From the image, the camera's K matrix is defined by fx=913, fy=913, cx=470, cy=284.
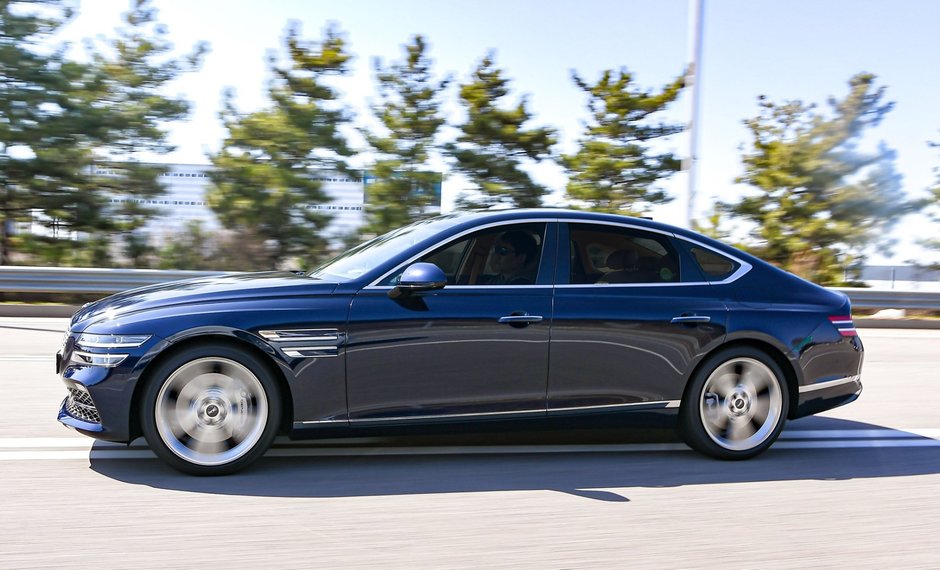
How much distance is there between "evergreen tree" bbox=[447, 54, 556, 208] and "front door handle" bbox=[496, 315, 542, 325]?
13369mm

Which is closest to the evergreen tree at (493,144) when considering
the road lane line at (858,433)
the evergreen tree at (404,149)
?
the evergreen tree at (404,149)

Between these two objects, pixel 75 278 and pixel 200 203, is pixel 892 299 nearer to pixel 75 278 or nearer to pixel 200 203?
pixel 200 203

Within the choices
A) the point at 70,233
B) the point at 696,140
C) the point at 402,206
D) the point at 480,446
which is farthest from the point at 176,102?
the point at 480,446

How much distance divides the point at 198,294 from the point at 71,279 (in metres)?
9.59

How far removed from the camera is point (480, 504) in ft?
15.0

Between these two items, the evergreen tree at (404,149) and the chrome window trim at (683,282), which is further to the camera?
the evergreen tree at (404,149)

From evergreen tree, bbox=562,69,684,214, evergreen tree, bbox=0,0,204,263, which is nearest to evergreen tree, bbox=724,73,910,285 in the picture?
evergreen tree, bbox=562,69,684,214

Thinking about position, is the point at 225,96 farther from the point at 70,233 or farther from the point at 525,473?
the point at 525,473

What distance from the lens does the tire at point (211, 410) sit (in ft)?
15.6

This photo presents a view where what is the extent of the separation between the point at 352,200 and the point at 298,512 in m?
13.8

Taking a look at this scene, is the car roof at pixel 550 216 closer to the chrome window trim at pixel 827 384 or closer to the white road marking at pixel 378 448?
the chrome window trim at pixel 827 384

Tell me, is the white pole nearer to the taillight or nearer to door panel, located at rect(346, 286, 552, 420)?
the taillight

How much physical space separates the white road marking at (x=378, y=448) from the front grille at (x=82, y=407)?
0.42 m

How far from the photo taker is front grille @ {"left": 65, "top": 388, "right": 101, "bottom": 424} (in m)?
4.74
